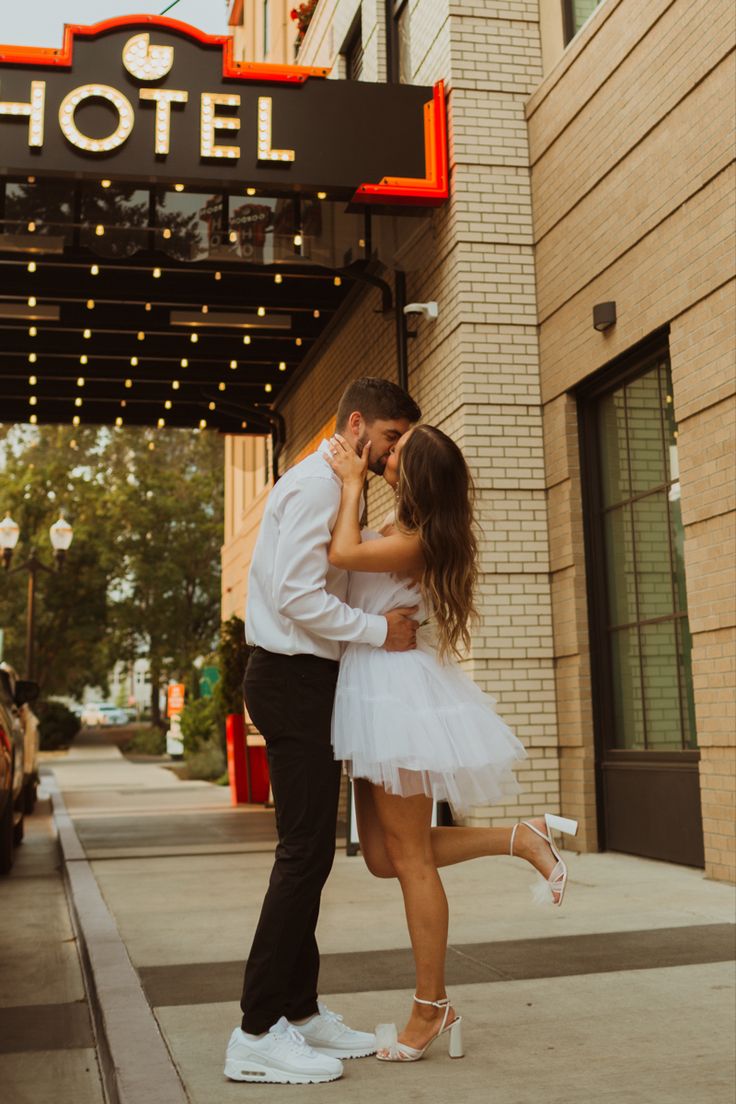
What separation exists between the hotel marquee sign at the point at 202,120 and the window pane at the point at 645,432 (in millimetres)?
2764

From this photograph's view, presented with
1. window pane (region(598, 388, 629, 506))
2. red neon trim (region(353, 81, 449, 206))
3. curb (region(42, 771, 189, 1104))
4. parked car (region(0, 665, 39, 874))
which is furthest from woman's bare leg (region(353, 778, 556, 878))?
red neon trim (region(353, 81, 449, 206))

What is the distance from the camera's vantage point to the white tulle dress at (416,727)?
3551 millimetres

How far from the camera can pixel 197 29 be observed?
32.5ft

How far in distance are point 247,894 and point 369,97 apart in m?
6.82

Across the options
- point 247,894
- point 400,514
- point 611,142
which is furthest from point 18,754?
point 400,514

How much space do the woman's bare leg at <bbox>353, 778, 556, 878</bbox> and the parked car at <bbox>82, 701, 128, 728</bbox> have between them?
274 feet

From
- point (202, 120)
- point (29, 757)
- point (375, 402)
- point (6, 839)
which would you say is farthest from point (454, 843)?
point (29, 757)

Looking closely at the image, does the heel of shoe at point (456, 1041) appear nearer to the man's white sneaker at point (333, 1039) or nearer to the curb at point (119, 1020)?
the man's white sneaker at point (333, 1039)

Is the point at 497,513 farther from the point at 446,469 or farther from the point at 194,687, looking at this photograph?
the point at 194,687

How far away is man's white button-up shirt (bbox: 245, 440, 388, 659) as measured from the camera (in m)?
3.56

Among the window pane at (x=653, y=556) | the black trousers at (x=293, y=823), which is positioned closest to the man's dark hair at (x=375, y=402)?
the black trousers at (x=293, y=823)

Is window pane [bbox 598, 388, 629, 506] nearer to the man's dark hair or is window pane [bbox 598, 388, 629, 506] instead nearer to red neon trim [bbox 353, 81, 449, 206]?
red neon trim [bbox 353, 81, 449, 206]

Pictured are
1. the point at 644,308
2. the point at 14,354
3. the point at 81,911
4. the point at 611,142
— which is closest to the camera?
the point at 81,911

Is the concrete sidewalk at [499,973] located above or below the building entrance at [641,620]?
below
